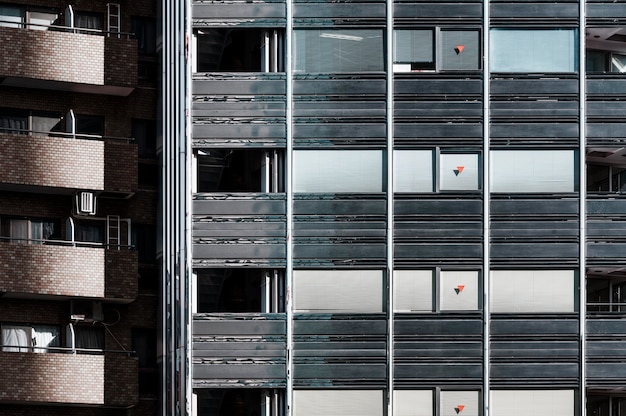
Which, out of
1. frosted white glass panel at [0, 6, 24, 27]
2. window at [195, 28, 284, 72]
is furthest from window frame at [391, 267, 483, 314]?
frosted white glass panel at [0, 6, 24, 27]

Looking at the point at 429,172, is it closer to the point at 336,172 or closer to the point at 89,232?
the point at 336,172

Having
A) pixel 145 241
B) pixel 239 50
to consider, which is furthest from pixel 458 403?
pixel 239 50

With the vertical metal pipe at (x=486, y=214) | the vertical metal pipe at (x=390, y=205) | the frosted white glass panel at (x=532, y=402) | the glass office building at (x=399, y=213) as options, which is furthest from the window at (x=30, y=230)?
the frosted white glass panel at (x=532, y=402)

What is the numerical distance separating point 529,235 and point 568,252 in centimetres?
122

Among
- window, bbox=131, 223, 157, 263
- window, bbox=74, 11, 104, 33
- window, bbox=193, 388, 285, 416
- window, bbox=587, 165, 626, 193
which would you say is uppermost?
window, bbox=74, 11, 104, 33

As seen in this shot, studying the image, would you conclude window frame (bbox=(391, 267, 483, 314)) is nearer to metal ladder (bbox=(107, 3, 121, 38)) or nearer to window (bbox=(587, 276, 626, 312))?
window (bbox=(587, 276, 626, 312))

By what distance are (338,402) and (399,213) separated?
18.1 ft

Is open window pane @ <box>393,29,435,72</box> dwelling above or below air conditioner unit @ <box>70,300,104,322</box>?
above

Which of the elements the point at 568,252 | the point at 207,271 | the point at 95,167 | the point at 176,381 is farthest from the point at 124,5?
the point at 568,252

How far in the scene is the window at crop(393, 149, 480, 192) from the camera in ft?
139

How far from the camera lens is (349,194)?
4197 cm

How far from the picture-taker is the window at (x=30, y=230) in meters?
43.8

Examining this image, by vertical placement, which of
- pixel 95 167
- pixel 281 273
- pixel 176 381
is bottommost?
pixel 176 381

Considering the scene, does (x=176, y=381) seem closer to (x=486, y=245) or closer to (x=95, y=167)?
(x=95, y=167)
